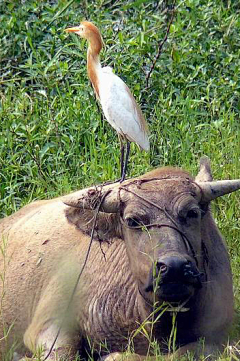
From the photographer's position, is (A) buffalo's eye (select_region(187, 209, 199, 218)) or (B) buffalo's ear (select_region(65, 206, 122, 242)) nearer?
(A) buffalo's eye (select_region(187, 209, 199, 218))

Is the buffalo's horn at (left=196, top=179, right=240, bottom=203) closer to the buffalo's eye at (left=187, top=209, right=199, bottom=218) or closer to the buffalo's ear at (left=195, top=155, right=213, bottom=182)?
the buffalo's eye at (left=187, top=209, right=199, bottom=218)

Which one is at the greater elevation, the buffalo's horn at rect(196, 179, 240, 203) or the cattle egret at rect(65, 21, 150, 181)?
the cattle egret at rect(65, 21, 150, 181)

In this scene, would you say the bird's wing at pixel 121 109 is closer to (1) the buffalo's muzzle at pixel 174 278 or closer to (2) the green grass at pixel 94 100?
(2) the green grass at pixel 94 100

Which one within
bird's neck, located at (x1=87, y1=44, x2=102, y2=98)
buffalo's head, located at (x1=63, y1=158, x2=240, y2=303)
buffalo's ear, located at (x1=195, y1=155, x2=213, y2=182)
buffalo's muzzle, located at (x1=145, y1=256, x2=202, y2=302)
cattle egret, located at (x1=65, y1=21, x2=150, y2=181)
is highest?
bird's neck, located at (x1=87, y1=44, x2=102, y2=98)

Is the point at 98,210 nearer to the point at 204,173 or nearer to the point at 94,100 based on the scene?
the point at 204,173

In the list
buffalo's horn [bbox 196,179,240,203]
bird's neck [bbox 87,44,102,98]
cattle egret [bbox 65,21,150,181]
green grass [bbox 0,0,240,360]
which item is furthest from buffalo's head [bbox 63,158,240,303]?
green grass [bbox 0,0,240,360]

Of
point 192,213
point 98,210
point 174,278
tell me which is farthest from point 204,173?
point 174,278

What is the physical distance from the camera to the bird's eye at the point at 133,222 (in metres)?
5.32

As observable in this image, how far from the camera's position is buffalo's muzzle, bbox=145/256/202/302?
489 centimetres

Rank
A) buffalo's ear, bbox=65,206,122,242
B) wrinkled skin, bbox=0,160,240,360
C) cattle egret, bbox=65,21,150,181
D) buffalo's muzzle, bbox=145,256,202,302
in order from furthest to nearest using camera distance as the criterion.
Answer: cattle egret, bbox=65,21,150,181, buffalo's ear, bbox=65,206,122,242, wrinkled skin, bbox=0,160,240,360, buffalo's muzzle, bbox=145,256,202,302

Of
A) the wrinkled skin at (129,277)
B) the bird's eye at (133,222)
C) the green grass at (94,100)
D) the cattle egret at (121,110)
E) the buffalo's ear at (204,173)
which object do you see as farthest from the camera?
the green grass at (94,100)

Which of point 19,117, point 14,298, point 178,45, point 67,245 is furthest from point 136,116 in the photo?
point 178,45

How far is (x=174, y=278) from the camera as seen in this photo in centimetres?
492

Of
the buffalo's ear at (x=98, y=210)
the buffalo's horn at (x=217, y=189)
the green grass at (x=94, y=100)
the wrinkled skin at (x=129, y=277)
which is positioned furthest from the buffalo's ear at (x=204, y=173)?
the green grass at (x=94, y=100)
